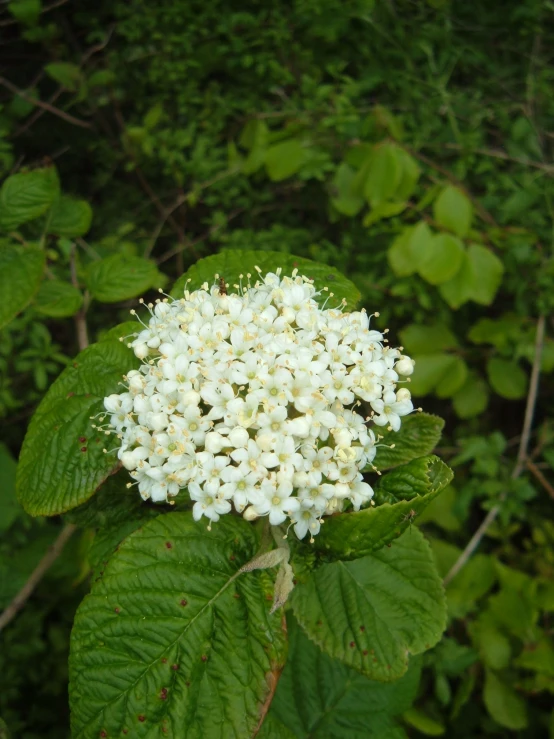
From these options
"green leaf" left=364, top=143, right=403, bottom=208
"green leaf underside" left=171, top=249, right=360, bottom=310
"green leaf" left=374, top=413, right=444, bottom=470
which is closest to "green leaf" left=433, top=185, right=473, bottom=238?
"green leaf" left=364, top=143, right=403, bottom=208

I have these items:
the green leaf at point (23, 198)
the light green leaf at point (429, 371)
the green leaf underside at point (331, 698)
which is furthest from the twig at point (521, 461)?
the green leaf at point (23, 198)

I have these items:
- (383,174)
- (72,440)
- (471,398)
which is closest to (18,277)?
(72,440)

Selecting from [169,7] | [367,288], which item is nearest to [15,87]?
[169,7]

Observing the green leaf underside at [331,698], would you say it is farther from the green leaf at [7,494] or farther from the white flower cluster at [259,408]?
the green leaf at [7,494]

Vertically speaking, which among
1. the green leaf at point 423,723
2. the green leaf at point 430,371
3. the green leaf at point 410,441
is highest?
the green leaf at point 410,441

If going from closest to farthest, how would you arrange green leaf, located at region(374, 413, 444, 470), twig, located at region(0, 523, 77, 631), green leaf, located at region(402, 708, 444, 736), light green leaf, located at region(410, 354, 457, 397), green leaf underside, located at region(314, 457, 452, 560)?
green leaf underside, located at region(314, 457, 452, 560), green leaf, located at region(374, 413, 444, 470), twig, located at region(0, 523, 77, 631), green leaf, located at region(402, 708, 444, 736), light green leaf, located at region(410, 354, 457, 397)

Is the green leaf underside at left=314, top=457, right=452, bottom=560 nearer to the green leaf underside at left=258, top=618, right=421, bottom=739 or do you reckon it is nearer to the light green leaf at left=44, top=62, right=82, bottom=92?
the green leaf underside at left=258, top=618, right=421, bottom=739
